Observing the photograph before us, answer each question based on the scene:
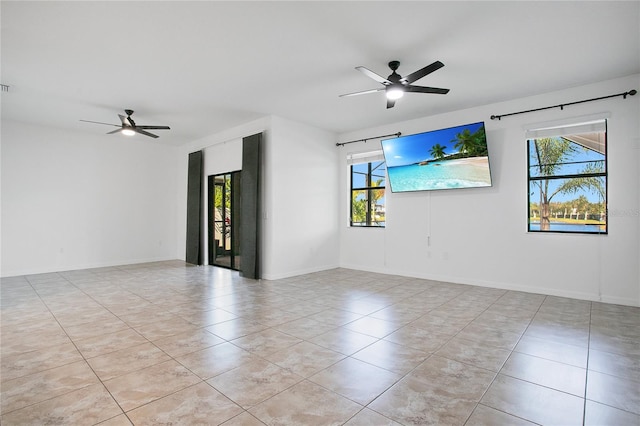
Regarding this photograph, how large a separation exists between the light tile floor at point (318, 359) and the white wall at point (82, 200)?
7.49 feet

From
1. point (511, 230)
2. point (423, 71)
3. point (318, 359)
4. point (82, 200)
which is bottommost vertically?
point (318, 359)

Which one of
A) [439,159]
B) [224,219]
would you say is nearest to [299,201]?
[224,219]

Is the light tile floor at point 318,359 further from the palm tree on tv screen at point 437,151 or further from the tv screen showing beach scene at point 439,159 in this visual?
the palm tree on tv screen at point 437,151

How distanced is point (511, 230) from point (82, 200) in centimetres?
878

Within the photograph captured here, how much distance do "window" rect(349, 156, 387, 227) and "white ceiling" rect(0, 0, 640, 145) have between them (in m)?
1.77

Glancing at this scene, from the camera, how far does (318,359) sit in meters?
2.76

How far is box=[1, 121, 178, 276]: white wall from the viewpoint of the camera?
21.1 ft

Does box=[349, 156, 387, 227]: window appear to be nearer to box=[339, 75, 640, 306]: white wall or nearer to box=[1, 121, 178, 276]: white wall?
box=[339, 75, 640, 306]: white wall

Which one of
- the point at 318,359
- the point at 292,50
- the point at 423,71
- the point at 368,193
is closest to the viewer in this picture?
the point at 318,359

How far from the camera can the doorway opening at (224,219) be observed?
284 inches

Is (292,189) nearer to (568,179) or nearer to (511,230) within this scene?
(511,230)

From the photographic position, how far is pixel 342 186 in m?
7.43

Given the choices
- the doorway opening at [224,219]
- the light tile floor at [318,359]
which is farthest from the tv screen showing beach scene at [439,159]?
the doorway opening at [224,219]

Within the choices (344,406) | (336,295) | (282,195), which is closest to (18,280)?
(282,195)
